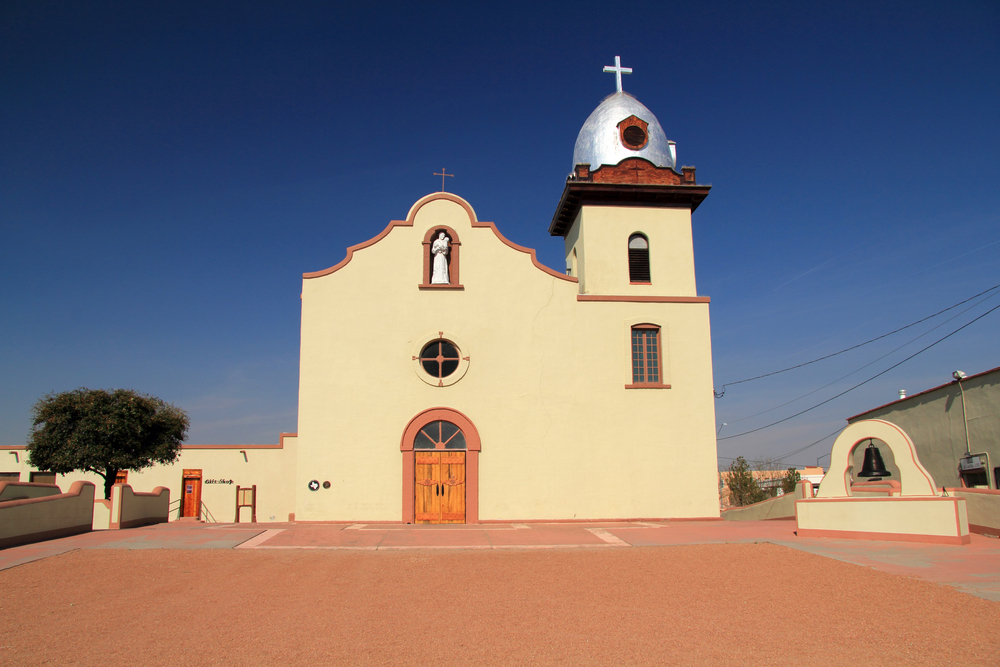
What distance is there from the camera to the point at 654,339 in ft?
67.2

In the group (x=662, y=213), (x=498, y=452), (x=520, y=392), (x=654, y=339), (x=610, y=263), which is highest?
(x=662, y=213)

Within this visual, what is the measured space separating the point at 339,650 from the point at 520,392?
12807 millimetres

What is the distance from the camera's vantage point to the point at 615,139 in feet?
71.9

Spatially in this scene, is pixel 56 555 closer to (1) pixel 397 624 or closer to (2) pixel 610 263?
(1) pixel 397 624

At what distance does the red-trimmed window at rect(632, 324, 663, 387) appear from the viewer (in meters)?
20.2

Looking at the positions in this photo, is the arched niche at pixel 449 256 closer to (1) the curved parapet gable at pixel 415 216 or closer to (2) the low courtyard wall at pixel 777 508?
(1) the curved parapet gable at pixel 415 216

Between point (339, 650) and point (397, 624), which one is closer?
point (339, 650)

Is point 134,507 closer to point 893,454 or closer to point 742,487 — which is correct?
point 893,454

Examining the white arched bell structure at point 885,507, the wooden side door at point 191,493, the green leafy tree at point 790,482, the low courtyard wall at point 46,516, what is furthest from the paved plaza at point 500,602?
the green leafy tree at point 790,482

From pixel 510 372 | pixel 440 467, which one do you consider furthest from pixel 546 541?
pixel 510 372

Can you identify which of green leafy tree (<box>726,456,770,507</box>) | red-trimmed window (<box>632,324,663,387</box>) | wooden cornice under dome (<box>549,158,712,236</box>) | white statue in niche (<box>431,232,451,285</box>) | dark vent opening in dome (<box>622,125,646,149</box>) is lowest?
green leafy tree (<box>726,456,770,507</box>)

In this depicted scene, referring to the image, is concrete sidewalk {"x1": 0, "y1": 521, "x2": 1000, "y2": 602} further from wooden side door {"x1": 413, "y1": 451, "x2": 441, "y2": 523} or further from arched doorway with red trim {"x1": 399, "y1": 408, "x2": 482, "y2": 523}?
wooden side door {"x1": 413, "y1": 451, "x2": 441, "y2": 523}

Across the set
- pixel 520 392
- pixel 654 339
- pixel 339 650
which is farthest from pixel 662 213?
pixel 339 650

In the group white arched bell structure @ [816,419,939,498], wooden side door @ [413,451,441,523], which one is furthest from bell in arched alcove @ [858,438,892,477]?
wooden side door @ [413,451,441,523]
